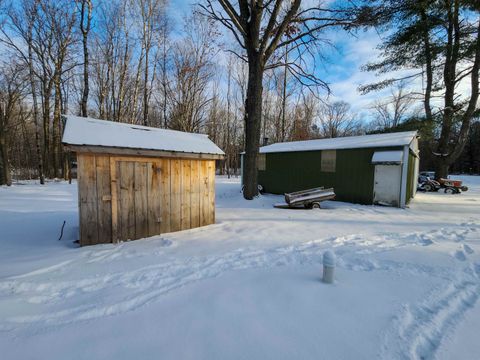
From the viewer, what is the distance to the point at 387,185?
9406 millimetres

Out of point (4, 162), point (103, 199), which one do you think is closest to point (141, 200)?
point (103, 199)

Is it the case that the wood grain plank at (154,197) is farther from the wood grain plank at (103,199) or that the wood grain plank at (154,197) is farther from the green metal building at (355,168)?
the green metal building at (355,168)

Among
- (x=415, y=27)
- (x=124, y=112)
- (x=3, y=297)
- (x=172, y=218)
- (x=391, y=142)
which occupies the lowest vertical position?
(x=3, y=297)

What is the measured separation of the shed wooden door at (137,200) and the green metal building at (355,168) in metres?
8.59

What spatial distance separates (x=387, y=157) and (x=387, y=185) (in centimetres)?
119

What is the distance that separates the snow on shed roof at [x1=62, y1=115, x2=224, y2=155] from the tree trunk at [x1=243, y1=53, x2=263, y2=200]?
393cm

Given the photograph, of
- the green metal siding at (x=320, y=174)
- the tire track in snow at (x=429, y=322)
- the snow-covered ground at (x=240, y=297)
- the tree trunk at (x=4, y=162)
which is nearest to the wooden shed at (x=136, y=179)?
the snow-covered ground at (x=240, y=297)

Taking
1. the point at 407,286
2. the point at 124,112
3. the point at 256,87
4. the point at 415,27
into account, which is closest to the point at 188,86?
the point at 124,112

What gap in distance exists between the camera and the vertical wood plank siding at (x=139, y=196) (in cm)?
436

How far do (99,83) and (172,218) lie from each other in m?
21.8

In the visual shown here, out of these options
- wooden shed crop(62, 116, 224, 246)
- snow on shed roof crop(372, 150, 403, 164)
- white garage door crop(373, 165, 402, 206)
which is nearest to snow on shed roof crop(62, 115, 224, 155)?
wooden shed crop(62, 116, 224, 246)

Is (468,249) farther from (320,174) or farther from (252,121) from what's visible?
(252,121)

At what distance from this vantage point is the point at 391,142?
364 inches

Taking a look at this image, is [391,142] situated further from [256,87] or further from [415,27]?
[415,27]
